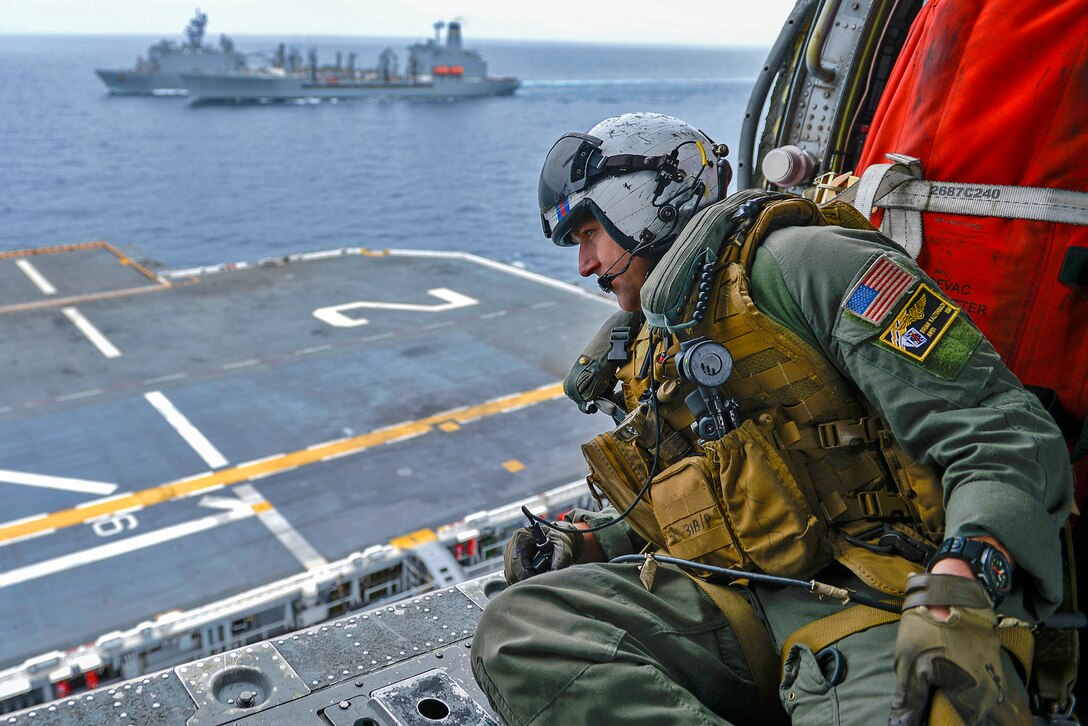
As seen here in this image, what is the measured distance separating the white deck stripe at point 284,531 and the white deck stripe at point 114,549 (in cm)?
24

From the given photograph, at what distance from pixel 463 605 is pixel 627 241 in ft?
6.71

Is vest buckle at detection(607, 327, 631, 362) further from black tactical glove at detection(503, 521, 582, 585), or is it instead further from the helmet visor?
black tactical glove at detection(503, 521, 582, 585)

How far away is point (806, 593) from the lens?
9.90 feet

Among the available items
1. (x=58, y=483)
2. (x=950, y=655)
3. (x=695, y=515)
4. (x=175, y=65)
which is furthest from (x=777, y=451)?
(x=175, y=65)

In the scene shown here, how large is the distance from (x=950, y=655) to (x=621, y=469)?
135 cm

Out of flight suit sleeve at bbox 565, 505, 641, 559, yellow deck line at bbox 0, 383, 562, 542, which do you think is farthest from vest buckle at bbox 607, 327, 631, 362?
yellow deck line at bbox 0, 383, 562, 542

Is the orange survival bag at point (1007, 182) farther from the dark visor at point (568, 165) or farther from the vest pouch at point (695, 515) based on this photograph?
the vest pouch at point (695, 515)

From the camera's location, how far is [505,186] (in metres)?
53.4

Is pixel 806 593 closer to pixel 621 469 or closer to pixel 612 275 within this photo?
pixel 621 469

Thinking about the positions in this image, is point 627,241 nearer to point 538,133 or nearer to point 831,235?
point 831,235

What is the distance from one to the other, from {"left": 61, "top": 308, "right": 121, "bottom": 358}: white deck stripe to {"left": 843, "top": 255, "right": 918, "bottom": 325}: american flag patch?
54.1ft

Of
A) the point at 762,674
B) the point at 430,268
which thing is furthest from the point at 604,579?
the point at 430,268

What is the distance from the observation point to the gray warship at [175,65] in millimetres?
78125

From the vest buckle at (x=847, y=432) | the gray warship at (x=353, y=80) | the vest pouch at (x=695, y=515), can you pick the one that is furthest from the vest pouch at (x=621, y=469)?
the gray warship at (x=353, y=80)
